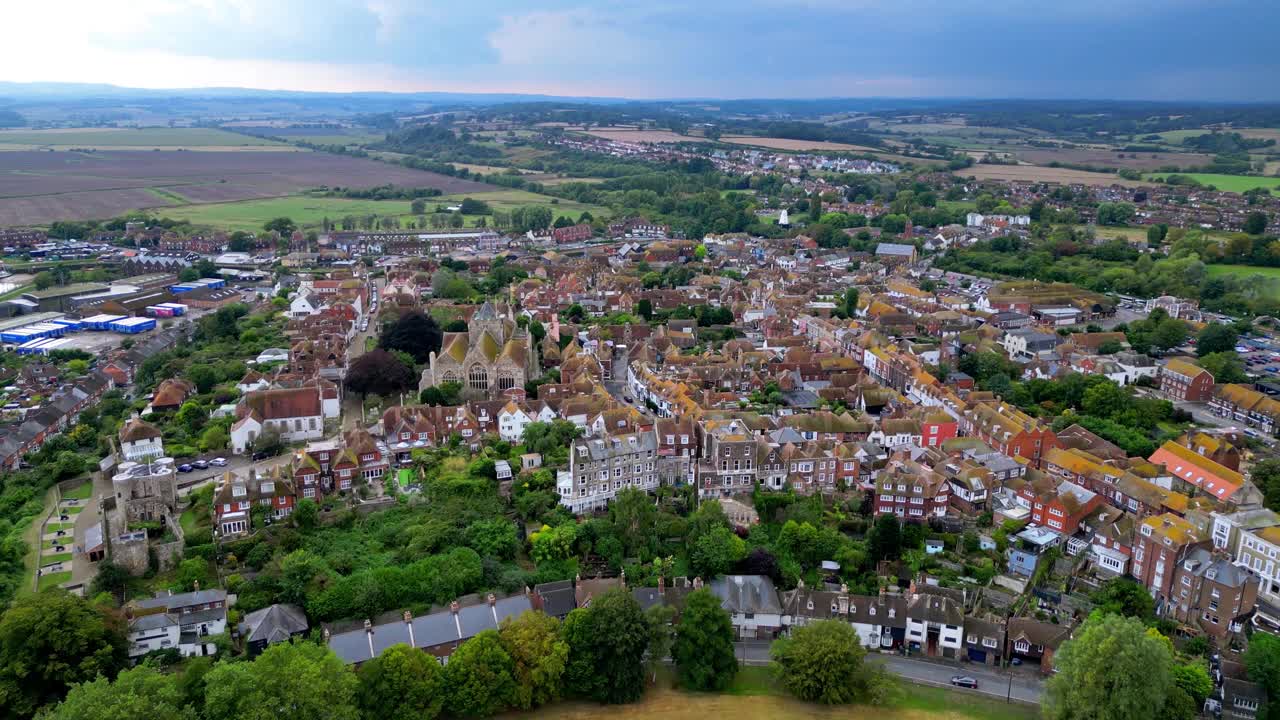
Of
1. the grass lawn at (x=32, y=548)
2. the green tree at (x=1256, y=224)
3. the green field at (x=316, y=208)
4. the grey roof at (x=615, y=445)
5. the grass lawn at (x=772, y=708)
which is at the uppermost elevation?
the green tree at (x=1256, y=224)

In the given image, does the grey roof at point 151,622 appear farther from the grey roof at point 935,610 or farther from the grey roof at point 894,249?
the grey roof at point 894,249

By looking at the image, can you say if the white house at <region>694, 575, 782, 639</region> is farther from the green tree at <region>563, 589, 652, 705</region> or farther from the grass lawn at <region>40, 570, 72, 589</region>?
the grass lawn at <region>40, 570, 72, 589</region>

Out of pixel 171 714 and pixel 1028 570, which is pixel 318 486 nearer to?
pixel 171 714

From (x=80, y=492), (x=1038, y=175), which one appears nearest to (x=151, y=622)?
(x=80, y=492)

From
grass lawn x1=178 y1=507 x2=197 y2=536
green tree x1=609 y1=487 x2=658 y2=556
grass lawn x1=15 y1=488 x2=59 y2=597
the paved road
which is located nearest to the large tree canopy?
grass lawn x1=178 y1=507 x2=197 y2=536

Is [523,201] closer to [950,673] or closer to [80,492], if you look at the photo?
[80,492]

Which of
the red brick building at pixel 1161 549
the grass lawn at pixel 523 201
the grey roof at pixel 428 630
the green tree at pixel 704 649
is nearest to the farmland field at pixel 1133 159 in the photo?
the grass lawn at pixel 523 201

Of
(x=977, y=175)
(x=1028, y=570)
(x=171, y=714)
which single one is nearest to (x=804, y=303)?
(x=1028, y=570)
